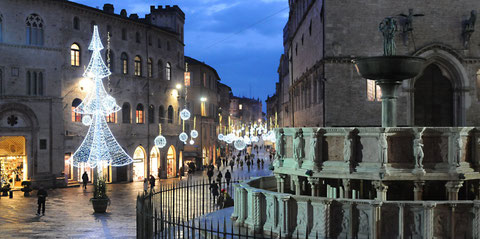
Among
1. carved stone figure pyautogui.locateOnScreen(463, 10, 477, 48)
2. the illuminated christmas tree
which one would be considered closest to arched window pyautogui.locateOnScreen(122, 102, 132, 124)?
the illuminated christmas tree

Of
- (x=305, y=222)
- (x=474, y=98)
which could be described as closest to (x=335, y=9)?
(x=474, y=98)

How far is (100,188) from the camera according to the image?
2302 centimetres

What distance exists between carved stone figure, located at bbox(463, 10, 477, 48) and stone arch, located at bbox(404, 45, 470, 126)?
96cm

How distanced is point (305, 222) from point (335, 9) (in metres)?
19.3

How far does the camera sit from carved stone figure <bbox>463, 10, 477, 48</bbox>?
27797 mm

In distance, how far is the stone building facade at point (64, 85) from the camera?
31875 millimetres

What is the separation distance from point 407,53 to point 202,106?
31.4m

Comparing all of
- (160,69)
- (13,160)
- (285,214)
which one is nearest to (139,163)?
(160,69)

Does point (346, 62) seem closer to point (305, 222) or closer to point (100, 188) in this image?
point (100, 188)

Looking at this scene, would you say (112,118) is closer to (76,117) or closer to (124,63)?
(76,117)

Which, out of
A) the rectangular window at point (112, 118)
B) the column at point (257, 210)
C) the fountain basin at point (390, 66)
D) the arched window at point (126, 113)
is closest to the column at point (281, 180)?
the column at point (257, 210)

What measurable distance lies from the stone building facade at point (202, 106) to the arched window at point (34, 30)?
19.5 m

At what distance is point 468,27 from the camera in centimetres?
2781

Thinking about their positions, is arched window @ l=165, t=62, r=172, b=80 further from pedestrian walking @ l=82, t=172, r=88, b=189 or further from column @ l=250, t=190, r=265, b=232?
column @ l=250, t=190, r=265, b=232
